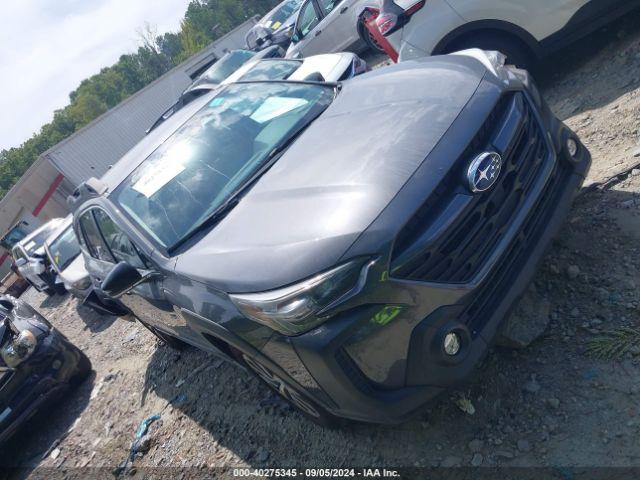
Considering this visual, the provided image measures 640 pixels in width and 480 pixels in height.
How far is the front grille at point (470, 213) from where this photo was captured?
2125mm

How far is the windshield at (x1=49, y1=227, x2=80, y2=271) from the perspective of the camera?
8414 millimetres

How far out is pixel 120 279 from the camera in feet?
9.79

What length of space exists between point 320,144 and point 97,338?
548cm

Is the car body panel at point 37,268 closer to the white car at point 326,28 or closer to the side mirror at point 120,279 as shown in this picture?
the white car at point 326,28

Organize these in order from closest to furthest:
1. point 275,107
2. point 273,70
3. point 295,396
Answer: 1. point 295,396
2. point 275,107
3. point 273,70

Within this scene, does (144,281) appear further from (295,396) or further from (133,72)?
(133,72)

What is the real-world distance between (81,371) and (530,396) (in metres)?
4.84

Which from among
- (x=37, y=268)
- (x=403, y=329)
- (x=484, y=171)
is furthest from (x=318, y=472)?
(x=37, y=268)

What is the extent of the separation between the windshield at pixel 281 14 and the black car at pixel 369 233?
13.3 metres

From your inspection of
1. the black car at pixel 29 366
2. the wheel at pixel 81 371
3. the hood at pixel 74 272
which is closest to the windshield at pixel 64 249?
the hood at pixel 74 272

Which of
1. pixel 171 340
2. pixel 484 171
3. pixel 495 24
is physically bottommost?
pixel 171 340

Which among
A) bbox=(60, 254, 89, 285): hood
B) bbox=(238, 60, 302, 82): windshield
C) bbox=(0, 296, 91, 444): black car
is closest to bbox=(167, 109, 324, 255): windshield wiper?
bbox=(0, 296, 91, 444): black car

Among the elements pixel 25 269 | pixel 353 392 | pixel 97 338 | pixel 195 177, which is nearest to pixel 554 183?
pixel 353 392

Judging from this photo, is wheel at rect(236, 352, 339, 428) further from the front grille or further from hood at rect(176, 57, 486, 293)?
the front grille
